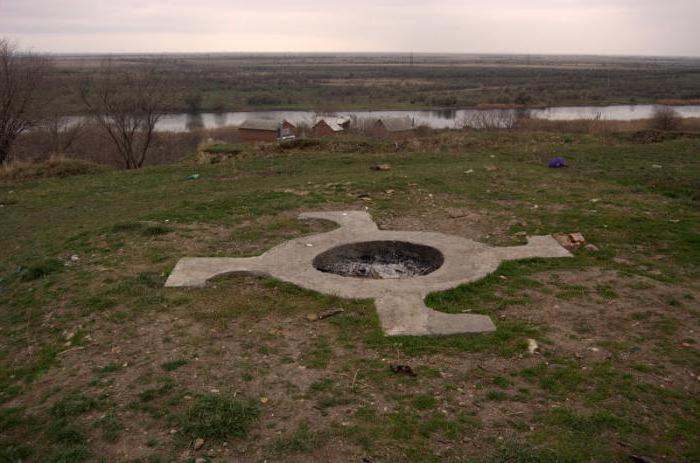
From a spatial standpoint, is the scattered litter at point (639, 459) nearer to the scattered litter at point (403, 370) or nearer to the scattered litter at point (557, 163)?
the scattered litter at point (403, 370)

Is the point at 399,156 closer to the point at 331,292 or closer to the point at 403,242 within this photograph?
the point at 403,242

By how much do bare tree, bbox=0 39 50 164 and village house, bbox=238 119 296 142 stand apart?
422 inches

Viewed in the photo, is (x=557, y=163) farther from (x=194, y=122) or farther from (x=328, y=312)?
(x=194, y=122)

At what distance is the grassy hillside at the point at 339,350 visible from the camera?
139 inches

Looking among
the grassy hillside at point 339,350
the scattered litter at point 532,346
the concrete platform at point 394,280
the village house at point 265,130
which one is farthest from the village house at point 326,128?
the scattered litter at point 532,346

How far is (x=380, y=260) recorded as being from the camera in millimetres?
7223

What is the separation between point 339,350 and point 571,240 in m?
4.02

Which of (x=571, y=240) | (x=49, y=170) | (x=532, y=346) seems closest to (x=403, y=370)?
(x=532, y=346)

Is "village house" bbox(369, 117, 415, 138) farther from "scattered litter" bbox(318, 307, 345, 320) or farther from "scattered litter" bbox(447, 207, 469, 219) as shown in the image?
"scattered litter" bbox(318, 307, 345, 320)

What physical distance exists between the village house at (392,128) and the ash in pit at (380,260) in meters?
17.7

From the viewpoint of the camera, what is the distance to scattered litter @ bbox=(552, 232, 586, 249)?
7.10 m

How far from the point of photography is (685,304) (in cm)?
541

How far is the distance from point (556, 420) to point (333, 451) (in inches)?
58.9

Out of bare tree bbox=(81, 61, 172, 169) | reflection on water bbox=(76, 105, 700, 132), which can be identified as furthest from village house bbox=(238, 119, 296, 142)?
reflection on water bbox=(76, 105, 700, 132)
